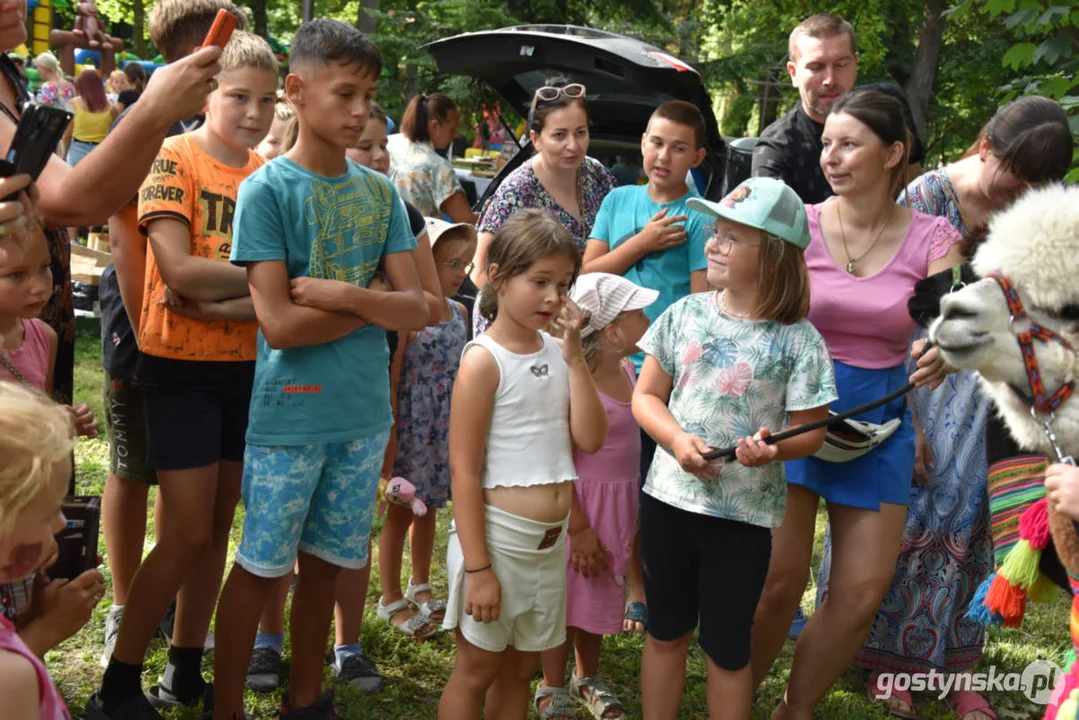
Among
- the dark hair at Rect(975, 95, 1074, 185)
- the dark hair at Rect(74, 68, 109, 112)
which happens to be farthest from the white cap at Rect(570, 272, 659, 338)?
the dark hair at Rect(74, 68, 109, 112)

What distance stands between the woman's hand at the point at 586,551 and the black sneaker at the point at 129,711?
143 centimetres

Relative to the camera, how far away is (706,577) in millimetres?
3219

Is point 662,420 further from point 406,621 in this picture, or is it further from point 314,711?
point 406,621

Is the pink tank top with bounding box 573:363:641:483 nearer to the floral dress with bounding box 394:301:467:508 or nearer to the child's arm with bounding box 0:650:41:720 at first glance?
the floral dress with bounding box 394:301:467:508

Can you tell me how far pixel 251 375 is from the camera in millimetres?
3428

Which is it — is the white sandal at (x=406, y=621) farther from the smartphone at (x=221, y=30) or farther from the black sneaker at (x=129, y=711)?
the smartphone at (x=221, y=30)

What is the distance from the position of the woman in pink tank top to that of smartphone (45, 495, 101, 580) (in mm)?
2274

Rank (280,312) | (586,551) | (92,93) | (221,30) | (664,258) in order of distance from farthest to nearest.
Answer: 1. (92,93)
2. (664,258)
3. (586,551)
4. (280,312)
5. (221,30)

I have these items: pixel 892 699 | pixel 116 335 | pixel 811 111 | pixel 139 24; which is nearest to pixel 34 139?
pixel 116 335

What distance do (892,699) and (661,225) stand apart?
2079 millimetres

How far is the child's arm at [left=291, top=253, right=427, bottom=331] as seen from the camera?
119 inches

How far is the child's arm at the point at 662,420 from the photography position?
303 centimetres

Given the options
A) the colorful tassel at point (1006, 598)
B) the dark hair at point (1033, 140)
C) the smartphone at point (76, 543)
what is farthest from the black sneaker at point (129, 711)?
the dark hair at point (1033, 140)

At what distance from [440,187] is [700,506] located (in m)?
3.80
